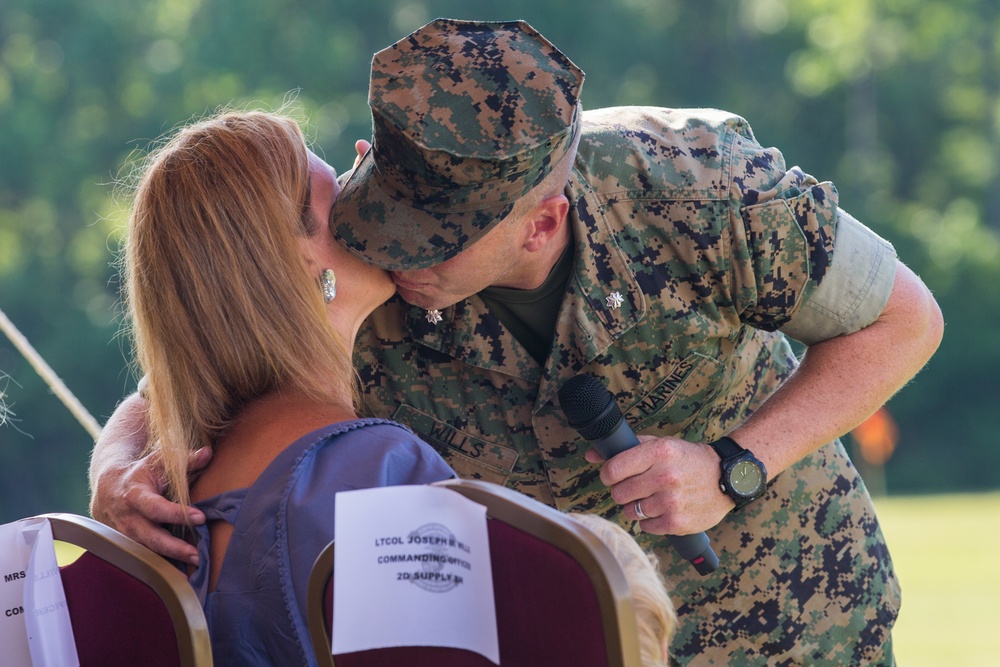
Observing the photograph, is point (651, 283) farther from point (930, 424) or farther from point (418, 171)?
point (930, 424)

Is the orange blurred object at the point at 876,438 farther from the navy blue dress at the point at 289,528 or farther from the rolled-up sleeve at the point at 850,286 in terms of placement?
the navy blue dress at the point at 289,528

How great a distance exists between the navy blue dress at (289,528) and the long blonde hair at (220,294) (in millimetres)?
182

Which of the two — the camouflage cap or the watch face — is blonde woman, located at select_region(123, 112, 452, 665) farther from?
the watch face

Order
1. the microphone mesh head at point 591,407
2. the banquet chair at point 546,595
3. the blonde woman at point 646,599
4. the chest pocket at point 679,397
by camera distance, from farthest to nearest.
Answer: the chest pocket at point 679,397 → the microphone mesh head at point 591,407 → the blonde woman at point 646,599 → the banquet chair at point 546,595

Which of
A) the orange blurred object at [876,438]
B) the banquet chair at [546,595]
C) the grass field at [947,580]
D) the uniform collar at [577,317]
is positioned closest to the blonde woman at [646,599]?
the banquet chair at [546,595]

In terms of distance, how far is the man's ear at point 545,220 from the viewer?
226 centimetres

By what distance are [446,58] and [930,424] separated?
72.9 ft

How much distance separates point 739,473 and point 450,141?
0.79m

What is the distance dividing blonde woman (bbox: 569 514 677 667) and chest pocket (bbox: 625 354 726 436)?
1.09 metres

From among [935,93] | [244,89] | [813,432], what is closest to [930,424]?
[935,93]

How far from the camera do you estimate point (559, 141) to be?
85.6 inches

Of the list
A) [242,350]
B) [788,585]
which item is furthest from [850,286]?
[242,350]

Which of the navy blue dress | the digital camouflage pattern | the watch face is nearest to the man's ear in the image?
the digital camouflage pattern

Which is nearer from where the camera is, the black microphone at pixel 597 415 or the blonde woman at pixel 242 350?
the blonde woman at pixel 242 350
